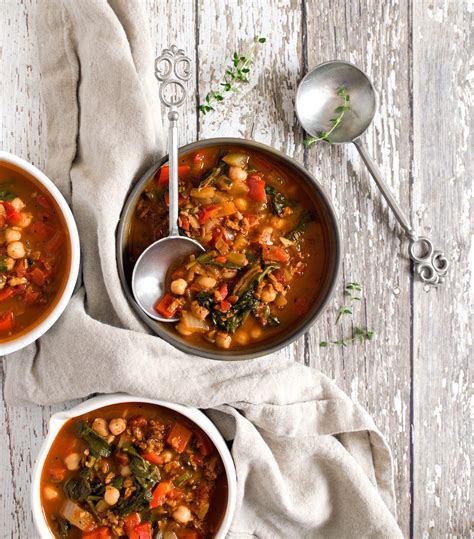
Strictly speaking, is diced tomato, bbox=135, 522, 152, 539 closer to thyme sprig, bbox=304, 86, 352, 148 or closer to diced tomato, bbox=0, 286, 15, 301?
diced tomato, bbox=0, 286, 15, 301

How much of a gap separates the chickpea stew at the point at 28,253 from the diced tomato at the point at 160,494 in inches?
35.3

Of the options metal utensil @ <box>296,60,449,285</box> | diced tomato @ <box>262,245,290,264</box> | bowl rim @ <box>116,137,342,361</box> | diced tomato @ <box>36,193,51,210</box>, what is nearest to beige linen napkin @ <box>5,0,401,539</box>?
bowl rim @ <box>116,137,342,361</box>

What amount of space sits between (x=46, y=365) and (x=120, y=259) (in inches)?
22.6

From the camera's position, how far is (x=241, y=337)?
296 cm

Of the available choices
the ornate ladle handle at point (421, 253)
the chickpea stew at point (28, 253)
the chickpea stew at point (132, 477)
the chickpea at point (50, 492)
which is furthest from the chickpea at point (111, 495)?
the ornate ladle handle at point (421, 253)

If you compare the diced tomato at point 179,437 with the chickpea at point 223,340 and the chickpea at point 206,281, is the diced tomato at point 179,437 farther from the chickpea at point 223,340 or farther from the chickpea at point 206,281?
the chickpea at point 206,281

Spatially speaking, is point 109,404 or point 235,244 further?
point 235,244

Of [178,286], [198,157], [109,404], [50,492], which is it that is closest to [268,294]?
[178,286]

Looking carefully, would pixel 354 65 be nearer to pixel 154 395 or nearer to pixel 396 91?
pixel 396 91

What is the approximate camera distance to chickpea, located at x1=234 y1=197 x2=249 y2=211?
2949 millimetres

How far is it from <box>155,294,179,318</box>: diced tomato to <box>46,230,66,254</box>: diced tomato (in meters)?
0.49

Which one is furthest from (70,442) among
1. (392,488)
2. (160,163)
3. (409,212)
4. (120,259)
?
(409,212)

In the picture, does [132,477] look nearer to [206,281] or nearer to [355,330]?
[206,281]

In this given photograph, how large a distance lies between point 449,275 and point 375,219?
1.55 feet
